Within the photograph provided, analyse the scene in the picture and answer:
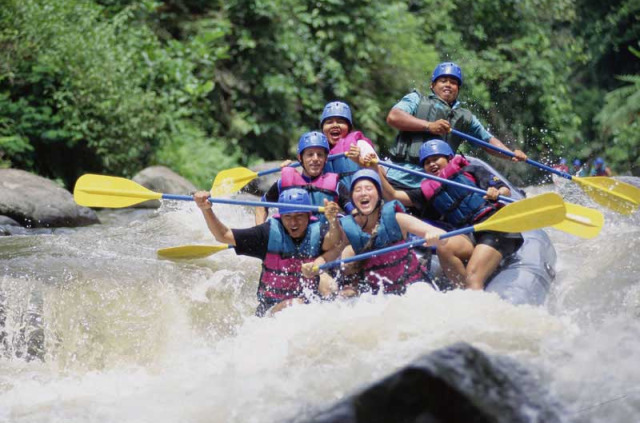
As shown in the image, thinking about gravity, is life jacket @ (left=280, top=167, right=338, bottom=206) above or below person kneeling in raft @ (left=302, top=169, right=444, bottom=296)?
above

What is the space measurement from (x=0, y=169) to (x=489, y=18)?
9936 millimetres

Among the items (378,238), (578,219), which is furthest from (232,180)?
(578,219)

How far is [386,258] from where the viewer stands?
5406 millimetres

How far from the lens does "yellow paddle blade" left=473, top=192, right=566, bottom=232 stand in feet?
17.4

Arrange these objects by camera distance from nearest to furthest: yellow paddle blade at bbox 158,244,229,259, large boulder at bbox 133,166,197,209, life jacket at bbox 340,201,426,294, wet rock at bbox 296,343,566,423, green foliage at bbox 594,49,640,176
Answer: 1. wet rock at bbox 296,343,566,423
2. life jacket at bbox 340,201,426,294
3. yellow paddle blade at bbox 158,244,229,259
4. large boulder at bbox 133,166,197,209
5. green foliage at bbox 594,49,640,176

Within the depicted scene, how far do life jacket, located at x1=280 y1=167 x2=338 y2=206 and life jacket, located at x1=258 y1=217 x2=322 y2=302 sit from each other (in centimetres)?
66

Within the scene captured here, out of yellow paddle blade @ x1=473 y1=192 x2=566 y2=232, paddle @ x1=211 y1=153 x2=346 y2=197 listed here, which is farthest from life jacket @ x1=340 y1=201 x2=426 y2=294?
paddle @ x1=211 y1=153 x2=346 y2=197

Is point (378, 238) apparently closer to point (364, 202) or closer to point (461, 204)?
point (364, 202)

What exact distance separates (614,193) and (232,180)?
8.63 ft

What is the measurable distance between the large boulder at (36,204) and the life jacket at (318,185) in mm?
3180

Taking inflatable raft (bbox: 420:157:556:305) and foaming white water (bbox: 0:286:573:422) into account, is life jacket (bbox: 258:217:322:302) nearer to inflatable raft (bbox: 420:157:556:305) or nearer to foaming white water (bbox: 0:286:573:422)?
foaming white water (bbox: 0:286:573:422)

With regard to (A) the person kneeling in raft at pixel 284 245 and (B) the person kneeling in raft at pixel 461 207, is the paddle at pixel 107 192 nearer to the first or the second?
(A) the person kneeling in raft at pixel 284 245

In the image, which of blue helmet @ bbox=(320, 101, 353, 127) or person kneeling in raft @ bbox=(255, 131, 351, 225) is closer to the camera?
person kneeling in raft @ bbox=(255, 131, 351, 225)

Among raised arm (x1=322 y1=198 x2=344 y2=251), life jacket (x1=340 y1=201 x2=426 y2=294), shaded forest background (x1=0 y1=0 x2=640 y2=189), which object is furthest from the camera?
shaded forest background (x1=0 y1=0 x2=640 y2=189)
